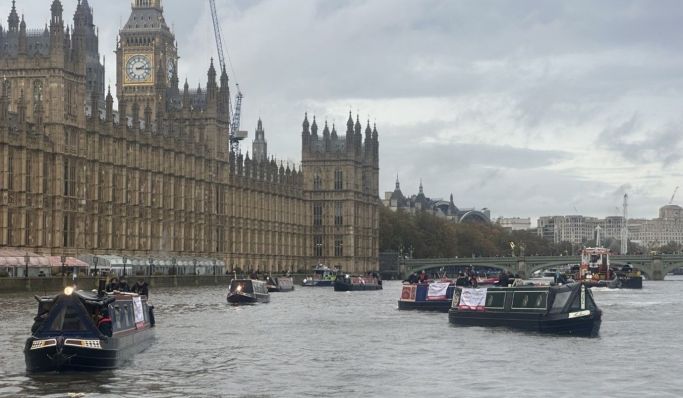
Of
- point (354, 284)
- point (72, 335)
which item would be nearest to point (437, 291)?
point (72, 335)

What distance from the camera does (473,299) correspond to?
6844cm

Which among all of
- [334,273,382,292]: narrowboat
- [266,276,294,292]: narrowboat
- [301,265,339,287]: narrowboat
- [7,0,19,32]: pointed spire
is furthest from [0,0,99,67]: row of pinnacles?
[301,265,339,287]: narrowboat

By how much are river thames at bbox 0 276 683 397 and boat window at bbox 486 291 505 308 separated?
173 centimetres

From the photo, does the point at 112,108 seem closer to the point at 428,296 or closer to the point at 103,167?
the point at 103,167

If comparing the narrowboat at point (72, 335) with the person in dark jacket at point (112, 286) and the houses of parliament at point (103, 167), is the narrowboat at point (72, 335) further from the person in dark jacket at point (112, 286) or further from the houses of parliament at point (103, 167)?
the houses of parliament at point (103, 167)

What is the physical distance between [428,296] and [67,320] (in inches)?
1880

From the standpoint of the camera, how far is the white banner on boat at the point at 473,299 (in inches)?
2667

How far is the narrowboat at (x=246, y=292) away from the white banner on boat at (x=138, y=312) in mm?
41896

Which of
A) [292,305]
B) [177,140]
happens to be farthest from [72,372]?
[177,140]

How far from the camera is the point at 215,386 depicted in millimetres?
42094

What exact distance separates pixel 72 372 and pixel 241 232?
13202 cm

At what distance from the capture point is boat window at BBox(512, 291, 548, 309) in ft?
206

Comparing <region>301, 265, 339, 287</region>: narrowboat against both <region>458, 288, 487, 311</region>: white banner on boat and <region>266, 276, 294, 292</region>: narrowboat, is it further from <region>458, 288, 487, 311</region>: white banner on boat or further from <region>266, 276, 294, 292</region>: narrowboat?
<region>458, 288, 487, 311</region>: white banner on boat

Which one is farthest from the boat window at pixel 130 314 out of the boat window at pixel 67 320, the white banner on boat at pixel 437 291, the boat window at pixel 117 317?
the white banner on boat at pixel 437 291
